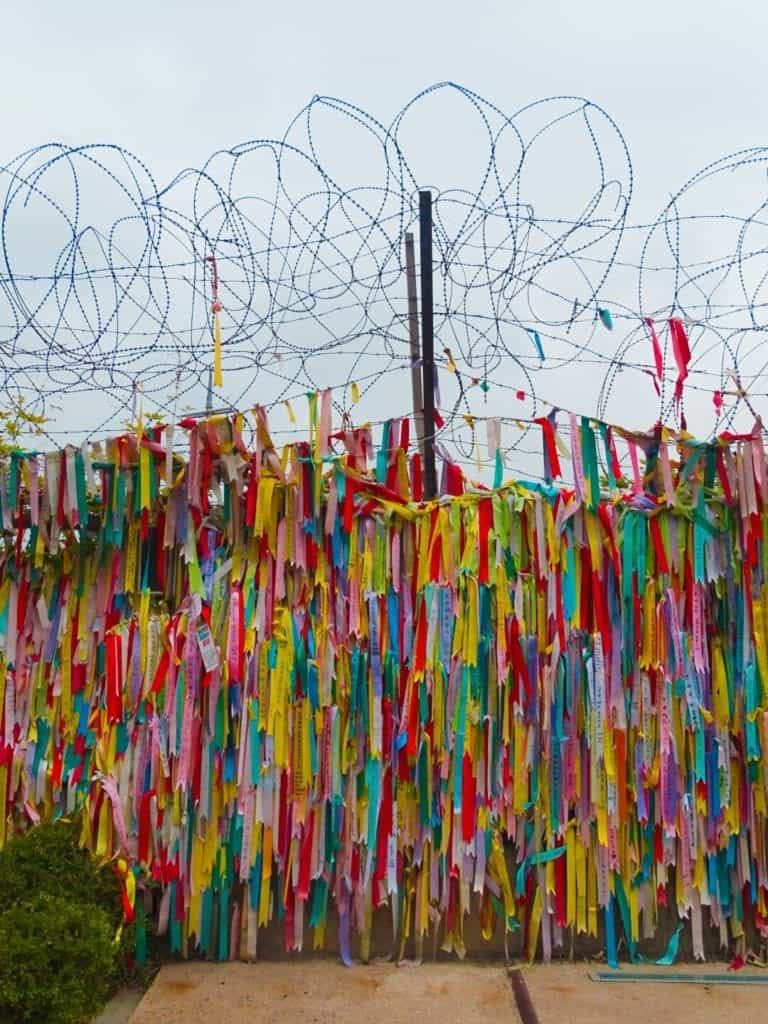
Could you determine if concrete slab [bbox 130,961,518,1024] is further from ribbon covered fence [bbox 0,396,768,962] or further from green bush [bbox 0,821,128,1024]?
green bush [bbox 0,821,128,1024]

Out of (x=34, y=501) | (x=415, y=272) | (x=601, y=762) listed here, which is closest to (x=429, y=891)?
(x=601, y=762)

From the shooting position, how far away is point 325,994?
3.36 m

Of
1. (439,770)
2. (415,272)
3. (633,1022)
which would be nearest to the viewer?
(633,1022)

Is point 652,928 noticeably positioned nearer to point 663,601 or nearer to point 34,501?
point 663,601

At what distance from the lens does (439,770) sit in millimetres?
3605

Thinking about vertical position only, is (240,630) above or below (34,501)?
below

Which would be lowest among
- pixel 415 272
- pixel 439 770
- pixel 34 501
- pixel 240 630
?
pixel 439 770

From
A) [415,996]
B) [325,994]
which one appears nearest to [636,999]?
[415,996]

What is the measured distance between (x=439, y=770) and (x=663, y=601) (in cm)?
108

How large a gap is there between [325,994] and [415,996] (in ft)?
1.05

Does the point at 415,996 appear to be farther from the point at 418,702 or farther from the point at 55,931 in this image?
the point at 55,931

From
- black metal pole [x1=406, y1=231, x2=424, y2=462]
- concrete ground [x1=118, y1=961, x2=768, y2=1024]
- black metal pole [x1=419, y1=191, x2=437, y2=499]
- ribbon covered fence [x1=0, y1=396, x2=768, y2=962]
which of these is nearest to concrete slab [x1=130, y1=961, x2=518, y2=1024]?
concrete ground [x1=118, y1=961, x2=768, y2=1024]

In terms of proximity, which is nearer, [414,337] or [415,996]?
[415,996]

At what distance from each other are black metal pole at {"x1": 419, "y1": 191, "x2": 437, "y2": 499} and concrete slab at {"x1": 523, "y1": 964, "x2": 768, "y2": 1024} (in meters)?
1.88
